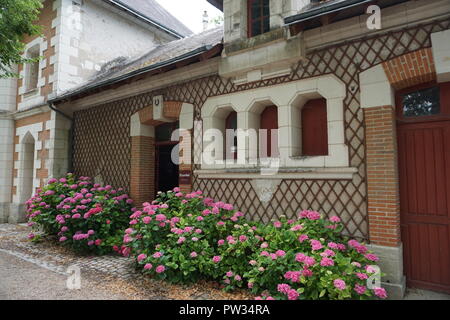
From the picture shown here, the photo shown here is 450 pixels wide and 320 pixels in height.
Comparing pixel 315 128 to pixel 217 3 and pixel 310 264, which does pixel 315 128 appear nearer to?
pixel 310 264

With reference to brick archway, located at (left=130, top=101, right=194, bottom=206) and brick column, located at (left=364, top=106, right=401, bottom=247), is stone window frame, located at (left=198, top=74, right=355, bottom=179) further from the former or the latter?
brick archway, located at (left=130, top=101, right=194, bottom=206)

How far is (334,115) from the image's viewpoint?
14.9 ft

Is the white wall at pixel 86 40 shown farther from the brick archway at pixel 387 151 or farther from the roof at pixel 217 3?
the brick archway at pixel 387 151

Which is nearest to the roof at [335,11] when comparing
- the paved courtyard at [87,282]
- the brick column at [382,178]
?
the brick column at [382,178]

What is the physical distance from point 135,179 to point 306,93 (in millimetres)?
4576

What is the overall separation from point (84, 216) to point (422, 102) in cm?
620

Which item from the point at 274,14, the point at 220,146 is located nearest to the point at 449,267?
the point at 220,146

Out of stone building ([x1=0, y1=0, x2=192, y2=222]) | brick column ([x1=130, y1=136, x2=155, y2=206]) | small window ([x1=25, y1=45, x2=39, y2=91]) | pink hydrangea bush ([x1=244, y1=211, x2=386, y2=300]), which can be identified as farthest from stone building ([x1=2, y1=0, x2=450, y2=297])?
small window ([x1=25, y1=45, x2=39, y2=91])

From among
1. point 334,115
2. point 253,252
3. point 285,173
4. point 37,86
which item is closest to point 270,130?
point 285,173

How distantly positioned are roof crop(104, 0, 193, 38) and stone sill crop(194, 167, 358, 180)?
729 centimetres

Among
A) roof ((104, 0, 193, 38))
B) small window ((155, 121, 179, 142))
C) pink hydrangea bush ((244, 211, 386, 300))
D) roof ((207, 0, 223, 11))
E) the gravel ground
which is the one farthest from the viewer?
roof ((104, 0, 193, 38))

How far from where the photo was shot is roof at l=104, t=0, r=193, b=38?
10148mm

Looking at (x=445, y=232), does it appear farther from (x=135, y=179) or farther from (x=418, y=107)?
(x=135, y=179)

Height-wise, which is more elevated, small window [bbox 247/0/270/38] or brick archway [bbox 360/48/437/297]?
small window [bbox 247/0/270/38]
